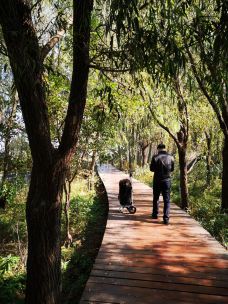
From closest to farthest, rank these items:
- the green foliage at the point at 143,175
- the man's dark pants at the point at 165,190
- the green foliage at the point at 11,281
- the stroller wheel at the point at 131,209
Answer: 1. the green foliage at the point at 11,281
2. the man's dark pants at the point at 165,190
3. the stroller wheel at the point at 131,209
4. the green foliage at the point at 143,175

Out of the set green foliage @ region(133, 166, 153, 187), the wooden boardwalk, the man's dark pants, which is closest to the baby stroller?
the wooden boardwalk

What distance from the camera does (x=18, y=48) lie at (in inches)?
146

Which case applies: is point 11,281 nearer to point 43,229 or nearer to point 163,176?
point 43,229

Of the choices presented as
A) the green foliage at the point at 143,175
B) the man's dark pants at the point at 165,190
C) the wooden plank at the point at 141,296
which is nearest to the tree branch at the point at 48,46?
the wooden plank at the point at 141,296

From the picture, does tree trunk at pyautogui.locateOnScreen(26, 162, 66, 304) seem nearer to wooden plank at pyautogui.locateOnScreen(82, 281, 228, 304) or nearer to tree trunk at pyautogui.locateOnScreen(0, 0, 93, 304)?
tree trunk at pyautogui.locateOnScreen(0, 0, 93, 304)

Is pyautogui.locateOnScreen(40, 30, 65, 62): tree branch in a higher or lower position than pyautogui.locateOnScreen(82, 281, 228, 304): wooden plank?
higher

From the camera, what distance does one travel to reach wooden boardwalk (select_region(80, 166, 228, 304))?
14.6 feet

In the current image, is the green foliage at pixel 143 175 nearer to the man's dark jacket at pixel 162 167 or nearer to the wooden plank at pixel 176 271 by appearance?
the man's dark jacket at pixel 162 167

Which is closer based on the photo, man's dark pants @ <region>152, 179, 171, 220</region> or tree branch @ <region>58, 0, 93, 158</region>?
tree branch @ <region>58, 0, 93, 158</region>

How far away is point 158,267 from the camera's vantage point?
5402mm

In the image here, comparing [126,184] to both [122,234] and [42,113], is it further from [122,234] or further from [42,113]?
[42,113]

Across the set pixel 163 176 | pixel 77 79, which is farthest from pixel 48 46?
pixel 163 176

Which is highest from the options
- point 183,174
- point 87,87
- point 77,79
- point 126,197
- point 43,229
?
point 87,87

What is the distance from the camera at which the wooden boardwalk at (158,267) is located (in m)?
4.44
